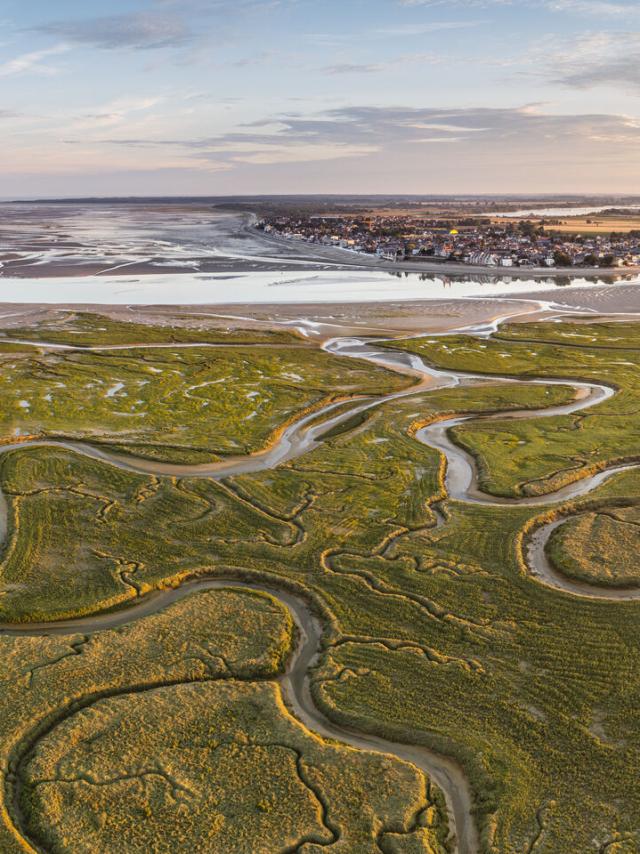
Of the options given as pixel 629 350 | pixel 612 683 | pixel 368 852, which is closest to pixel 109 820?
pixel 368 852

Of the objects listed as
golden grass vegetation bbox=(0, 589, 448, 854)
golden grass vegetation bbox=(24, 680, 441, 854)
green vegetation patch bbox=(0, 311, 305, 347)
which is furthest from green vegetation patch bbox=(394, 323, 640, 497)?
golden grass vegetation bbox=(24, 680, 441, 854)

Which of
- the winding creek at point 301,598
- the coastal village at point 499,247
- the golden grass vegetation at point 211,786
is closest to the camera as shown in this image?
the golden grass vegetation at point 211,786

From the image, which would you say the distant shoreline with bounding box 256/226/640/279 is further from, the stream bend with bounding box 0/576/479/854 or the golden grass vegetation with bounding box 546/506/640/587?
the stream bend with bounding box 0/576/479/854

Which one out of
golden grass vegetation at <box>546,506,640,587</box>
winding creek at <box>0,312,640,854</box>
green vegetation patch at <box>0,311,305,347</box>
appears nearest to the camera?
winding creek at <box>0,312,640,854</box>

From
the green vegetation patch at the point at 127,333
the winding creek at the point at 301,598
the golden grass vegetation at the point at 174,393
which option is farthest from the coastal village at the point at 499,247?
the winding creek at the point at 301,598

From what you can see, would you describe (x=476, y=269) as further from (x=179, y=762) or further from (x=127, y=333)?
(x=179, y=762)

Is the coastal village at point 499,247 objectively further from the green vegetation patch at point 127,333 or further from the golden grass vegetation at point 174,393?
the golden grass vegetation at point 174,393
